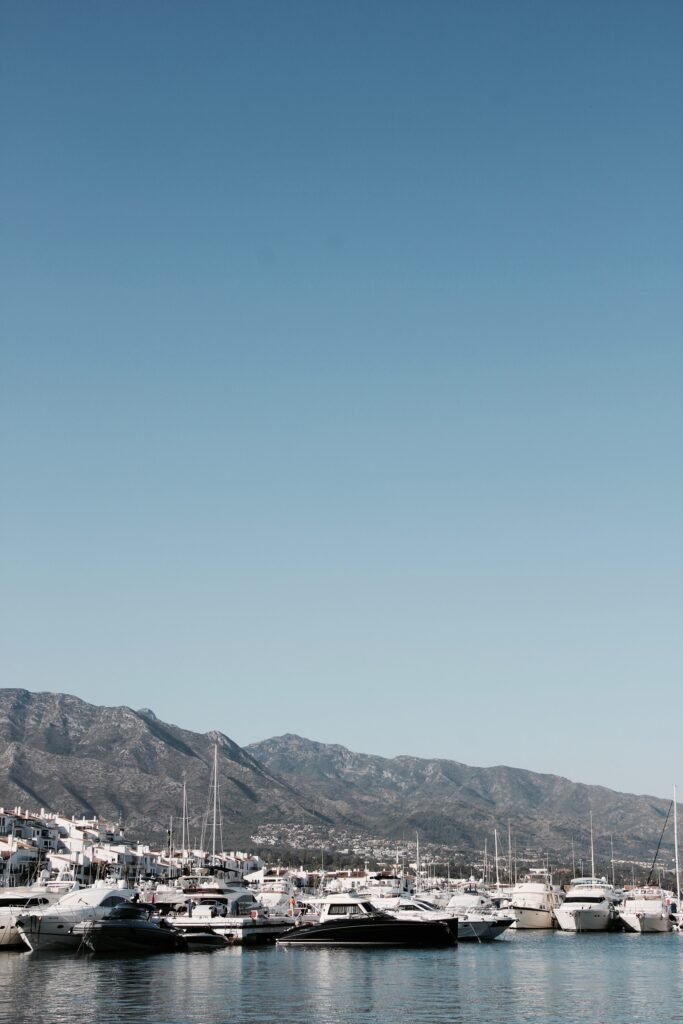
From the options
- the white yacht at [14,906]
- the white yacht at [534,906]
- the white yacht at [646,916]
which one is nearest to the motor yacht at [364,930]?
the white yacht at [14,906]

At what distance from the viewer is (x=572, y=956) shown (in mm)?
79000

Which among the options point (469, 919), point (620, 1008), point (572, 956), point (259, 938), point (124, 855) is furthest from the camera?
point (124, 855)

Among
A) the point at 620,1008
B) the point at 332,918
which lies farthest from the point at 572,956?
the point at 620,1008

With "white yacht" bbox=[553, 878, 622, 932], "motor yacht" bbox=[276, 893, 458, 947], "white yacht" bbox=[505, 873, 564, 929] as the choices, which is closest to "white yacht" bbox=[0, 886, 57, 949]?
"motor yacht" bbox=[276, 893, 458, 947]

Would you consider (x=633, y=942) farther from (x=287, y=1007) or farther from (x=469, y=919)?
(x=287, y=1007)

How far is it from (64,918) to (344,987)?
85.8ft

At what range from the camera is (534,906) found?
122 m

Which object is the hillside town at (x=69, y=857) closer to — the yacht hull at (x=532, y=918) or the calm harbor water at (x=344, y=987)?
the yacht hull at (x=532, y=918)

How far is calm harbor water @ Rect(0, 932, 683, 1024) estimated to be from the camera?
4484cm

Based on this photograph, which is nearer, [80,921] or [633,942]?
[80,921]

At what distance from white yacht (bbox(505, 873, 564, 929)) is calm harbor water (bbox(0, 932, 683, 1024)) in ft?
131

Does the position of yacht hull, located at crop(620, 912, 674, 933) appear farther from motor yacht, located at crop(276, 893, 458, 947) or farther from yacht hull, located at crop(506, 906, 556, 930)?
motor yacht, located at crop(276, 893, 458, 947)

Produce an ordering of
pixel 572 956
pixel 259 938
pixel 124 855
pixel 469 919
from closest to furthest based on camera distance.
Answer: pixel 572 956, pixel 259 938, pixel 469 919, pixel 124 855

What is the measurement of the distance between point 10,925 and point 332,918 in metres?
21.9
